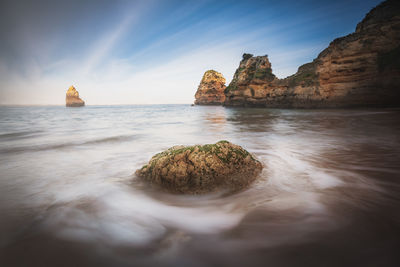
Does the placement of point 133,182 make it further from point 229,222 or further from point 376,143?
point 376,143

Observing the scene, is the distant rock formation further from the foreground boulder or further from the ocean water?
the foreground boulder

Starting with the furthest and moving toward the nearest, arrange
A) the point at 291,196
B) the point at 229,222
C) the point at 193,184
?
the point at 193,184
the point at 291,196
the point at 229,222

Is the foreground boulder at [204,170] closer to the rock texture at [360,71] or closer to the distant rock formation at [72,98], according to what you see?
the rock texture at [360,71]

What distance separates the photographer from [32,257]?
4.86 ft

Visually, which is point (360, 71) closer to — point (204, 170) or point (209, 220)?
point (204, 170)

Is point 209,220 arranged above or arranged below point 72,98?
below

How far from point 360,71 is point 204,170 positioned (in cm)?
2410

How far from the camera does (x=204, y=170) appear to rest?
8.73 ft

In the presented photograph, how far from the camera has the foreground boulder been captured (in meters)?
2.62

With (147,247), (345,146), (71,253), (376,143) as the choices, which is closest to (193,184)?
(147,247)

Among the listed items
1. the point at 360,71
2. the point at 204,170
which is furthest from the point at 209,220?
the point at 360,71

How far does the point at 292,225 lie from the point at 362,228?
1.99 ft

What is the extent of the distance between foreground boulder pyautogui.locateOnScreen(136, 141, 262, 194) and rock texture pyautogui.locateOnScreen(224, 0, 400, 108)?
74.9ft

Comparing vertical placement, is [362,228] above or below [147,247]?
above
